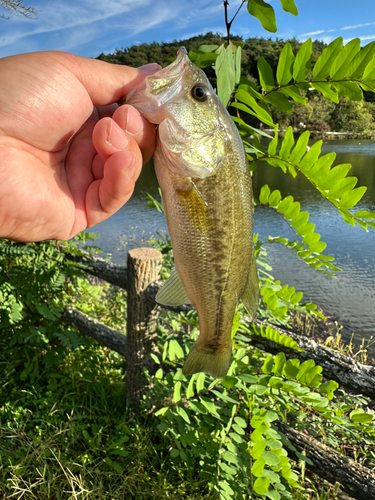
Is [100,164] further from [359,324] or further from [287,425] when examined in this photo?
[359,324]

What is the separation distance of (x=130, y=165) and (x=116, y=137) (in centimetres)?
11

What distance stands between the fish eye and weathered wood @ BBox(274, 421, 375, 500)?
2377 mm

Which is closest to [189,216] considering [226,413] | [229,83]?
[229,83]

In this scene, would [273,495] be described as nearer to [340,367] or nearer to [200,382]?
[200,382]

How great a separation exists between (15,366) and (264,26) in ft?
13.0

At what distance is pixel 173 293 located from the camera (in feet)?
4.62

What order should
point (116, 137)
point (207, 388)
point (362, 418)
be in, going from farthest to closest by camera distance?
point (207, 388) → point (362, 418) → point (116, 137)

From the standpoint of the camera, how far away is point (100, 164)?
1.60m

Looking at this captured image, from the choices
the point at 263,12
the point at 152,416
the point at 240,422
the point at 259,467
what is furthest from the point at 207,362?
the point at 152,416

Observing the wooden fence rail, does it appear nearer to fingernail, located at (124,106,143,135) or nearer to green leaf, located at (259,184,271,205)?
green leaf, located at (259,184,271,205)

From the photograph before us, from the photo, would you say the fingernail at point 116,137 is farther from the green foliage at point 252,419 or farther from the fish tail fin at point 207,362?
the green foliage at point 252,419

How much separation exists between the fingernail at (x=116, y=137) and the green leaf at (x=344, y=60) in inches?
32.7

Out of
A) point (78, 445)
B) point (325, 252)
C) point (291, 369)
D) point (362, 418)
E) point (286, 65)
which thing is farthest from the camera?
point (325, 252)

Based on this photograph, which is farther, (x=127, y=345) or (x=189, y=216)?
(x=127, y=345)
